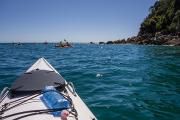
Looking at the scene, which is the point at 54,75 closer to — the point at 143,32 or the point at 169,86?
the point at 169,86

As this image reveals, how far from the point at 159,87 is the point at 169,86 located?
51 centimetres

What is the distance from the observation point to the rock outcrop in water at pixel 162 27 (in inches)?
2599

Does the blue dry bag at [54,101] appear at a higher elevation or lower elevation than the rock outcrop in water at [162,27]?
lower

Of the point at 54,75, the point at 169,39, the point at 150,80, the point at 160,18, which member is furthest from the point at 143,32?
the point at 54,75

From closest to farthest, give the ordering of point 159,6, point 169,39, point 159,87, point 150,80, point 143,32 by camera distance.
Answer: point 159,87 → point 150,80 → point 169,39 → point 143,32 → point 159,6

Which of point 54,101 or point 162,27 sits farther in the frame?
point 162,27

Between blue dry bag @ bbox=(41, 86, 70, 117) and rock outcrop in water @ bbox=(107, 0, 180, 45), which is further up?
rock outcrop in water @ bbox=(107, 0, 180, 45)

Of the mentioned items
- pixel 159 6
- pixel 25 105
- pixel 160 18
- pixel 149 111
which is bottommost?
pixel 149 111

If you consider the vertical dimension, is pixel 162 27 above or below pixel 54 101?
above

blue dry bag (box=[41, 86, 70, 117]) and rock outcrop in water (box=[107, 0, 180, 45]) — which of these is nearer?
blue dry bag (box=[41, 86, 70, 117])

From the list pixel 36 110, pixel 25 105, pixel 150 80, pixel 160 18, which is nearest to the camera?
pixel 36 110

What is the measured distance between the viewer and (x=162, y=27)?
79000mm

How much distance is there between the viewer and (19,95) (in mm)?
5742

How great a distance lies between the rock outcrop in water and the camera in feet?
217
